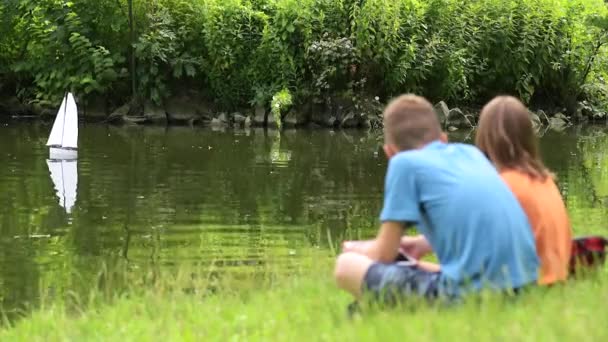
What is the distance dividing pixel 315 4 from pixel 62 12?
7737 mm

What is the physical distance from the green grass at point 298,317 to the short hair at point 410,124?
82cm

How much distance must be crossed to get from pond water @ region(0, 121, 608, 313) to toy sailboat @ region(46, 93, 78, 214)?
9 centimetres

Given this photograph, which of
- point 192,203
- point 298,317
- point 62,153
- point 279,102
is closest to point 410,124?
point 298,317

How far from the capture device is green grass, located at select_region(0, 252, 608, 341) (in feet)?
10.9

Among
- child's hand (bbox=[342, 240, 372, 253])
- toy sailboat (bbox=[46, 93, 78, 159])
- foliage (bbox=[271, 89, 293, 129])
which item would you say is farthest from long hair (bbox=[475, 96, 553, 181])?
foliage (bbox=[271, 89, 293, 129])

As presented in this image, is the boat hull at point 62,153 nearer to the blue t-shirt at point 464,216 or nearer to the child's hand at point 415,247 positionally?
the child's hand at point 415,247

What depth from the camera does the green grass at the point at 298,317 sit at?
3325 millimetres

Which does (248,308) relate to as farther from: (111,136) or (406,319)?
(111,136)

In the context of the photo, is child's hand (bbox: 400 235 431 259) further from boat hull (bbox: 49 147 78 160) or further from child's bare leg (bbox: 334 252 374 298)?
boat hull (bbox: 49 147 78 160)

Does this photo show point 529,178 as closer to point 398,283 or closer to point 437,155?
point 437,155

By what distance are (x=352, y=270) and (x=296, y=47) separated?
74.8 ft

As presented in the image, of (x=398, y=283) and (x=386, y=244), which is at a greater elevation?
(x=386, y=244)

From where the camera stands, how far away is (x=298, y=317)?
451 centimetres

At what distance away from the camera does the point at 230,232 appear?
9.92 metres
